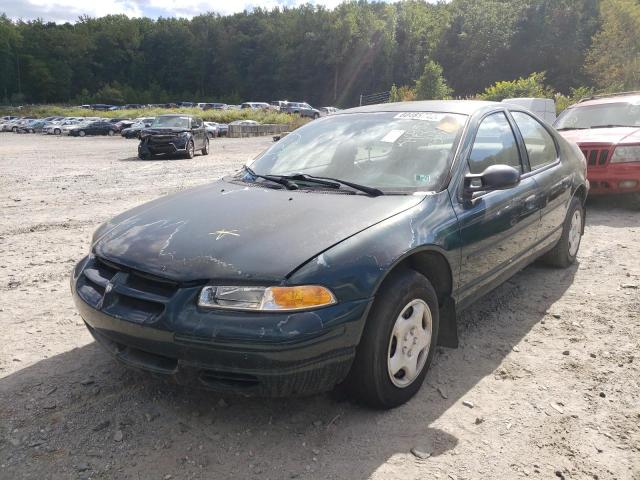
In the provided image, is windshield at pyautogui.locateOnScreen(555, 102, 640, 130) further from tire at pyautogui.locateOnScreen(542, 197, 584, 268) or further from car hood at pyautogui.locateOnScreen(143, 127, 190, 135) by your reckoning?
car hood at pyautogui.locateOnScreen(143, 127, 190, 135)

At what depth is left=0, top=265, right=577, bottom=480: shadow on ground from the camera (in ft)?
7.86

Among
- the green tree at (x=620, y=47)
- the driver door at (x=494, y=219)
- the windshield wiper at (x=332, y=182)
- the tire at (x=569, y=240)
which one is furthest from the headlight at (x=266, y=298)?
the green tree at (x=620, y=47)

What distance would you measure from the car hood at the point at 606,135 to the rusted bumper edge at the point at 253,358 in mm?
6320

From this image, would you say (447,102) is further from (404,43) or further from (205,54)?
(205,54)

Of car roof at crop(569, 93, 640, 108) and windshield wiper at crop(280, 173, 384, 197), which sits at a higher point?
car roof at crop(569, 93, 640, 108)

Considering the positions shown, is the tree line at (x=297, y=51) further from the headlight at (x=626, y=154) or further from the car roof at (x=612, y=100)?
the headlight at (x=626, y=154)

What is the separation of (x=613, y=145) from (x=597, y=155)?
230mm

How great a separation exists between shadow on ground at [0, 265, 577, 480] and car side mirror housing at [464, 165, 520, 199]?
1080mm

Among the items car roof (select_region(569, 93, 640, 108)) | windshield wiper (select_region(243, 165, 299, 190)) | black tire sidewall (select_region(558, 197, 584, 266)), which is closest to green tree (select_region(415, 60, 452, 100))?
car roof (select_region(569, 93, 640, 108))

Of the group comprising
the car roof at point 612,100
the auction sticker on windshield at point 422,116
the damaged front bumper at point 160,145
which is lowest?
the damaged front bumper at point 160,145

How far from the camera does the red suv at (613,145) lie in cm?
736

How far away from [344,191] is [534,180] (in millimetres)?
1717

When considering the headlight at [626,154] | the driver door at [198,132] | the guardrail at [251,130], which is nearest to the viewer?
the headlight at [626,154]

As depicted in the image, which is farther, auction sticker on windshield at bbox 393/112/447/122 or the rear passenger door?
the rear passenger door
